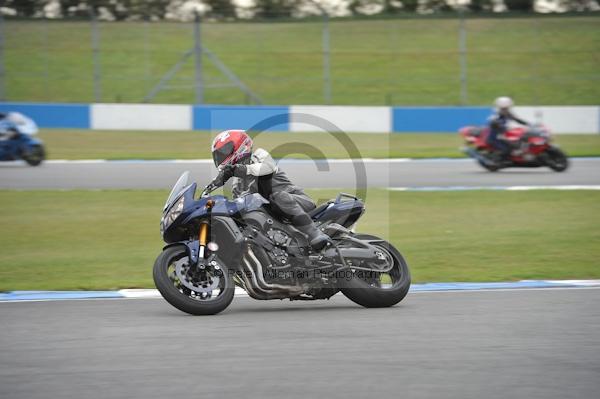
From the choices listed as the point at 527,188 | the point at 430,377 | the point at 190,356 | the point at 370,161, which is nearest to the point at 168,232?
the point at 190,356

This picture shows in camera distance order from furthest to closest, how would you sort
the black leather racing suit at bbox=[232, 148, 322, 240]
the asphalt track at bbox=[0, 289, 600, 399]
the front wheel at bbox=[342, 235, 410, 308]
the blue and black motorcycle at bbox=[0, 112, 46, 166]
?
the blue and black motorcycle at bbox=[0, 112, 46, 166], the front wheel at bbox=[342, 235, 410, 308], the black leather racing suit at bbox=[232, 148, 322, 240], the asphalt track at bbox=[0, 289, 600, 399]

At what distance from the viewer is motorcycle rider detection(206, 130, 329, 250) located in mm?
7023

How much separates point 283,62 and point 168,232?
25.3 m

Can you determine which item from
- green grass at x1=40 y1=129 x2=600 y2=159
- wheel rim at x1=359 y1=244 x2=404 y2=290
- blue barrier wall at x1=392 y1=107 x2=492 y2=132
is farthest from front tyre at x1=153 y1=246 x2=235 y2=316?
blue barrier wall at x1=392 y1=107 x2=492 y2=132

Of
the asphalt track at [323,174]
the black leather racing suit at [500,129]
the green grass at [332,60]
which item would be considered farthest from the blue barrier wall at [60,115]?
the black leather racing suit at [500,129]

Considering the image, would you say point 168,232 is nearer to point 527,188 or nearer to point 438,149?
point 527,188

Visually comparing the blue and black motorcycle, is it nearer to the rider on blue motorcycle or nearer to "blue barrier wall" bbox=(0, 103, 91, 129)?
the rider on blue motorcycle

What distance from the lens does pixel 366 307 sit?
754cm

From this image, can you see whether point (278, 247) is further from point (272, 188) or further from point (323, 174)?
point (323, 174)

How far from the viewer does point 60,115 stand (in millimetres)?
27125

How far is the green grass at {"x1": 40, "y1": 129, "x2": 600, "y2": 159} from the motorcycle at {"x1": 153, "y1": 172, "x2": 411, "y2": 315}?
12448 mm

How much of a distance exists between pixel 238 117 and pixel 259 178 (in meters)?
19.4

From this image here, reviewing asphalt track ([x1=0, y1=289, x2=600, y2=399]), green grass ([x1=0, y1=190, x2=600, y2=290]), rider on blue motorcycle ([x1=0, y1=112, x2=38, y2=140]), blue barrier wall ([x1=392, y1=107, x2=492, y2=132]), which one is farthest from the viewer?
blue barrier wall ([x1=392, y1=107, x2=492, y2=132])

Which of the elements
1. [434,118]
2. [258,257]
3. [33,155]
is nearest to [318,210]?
[258,257]
